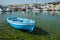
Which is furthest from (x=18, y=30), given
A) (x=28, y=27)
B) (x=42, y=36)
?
(x=42, y=36)

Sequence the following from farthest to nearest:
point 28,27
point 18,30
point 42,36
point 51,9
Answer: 1. point 51,9
2. point 18,30
3. point 28,27
4. point 42,36

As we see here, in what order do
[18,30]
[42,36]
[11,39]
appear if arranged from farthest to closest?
1. [18,30]
2. [42,36]
3. [11,39]

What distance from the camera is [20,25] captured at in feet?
54.6

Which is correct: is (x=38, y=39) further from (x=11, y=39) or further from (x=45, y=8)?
(x=45, y=8)

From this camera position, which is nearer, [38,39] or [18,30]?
[38,39]

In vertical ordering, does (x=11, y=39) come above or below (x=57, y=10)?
above

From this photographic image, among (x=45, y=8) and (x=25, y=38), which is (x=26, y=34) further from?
(x=45, y=8)

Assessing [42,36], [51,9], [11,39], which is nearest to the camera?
[11,39]

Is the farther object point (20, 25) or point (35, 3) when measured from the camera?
point (35, 3)

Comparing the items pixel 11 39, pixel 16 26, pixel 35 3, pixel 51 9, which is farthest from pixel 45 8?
pixel 11 39

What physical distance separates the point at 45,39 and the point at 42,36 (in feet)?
3.50

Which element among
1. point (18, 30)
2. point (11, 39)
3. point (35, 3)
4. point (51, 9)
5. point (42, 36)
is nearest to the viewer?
point (11, 39)

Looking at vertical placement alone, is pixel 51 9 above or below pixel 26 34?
below

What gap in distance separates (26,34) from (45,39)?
2320mm
